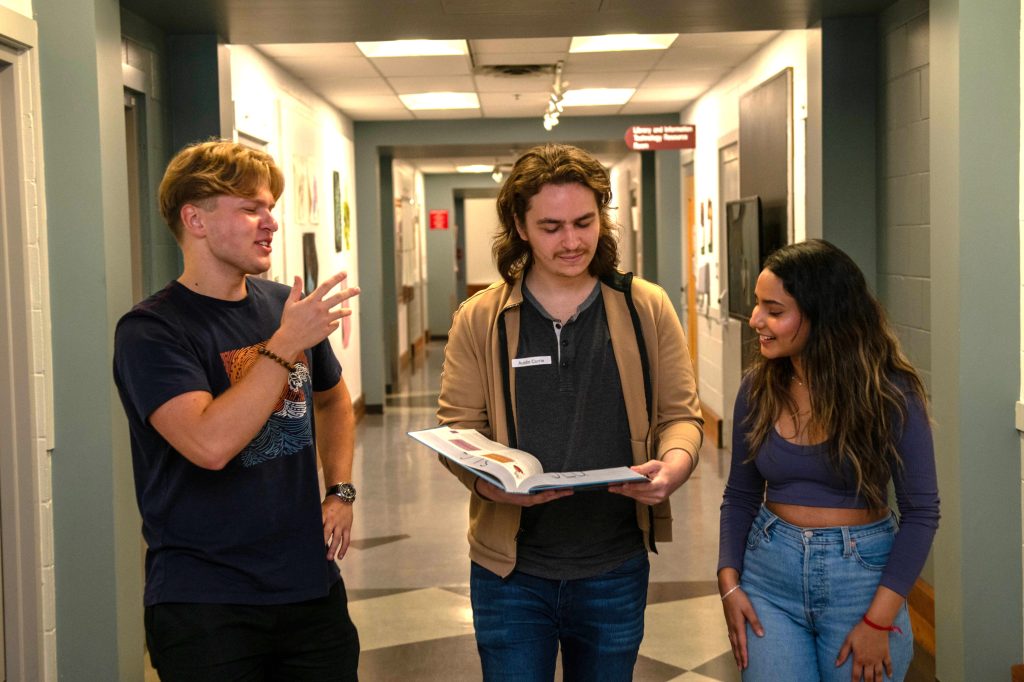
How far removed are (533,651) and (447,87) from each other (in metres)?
7.37

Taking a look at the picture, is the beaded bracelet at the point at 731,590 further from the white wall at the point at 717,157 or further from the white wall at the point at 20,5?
the white wall at the point at 717,157

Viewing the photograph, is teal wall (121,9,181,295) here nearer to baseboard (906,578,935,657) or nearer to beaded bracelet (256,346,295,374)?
beaded bracelet (256,346,295,374)

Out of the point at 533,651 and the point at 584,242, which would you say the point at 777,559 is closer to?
the point at 533,651

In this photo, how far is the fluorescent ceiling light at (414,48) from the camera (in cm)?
724

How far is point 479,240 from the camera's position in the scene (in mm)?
25641

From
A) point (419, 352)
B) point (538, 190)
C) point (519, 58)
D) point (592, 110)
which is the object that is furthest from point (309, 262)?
point (419, 352)

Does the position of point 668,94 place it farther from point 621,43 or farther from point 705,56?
point 621,43

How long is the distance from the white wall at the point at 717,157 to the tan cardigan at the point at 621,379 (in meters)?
4.49

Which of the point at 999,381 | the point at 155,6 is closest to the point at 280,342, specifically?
the point at 999,381

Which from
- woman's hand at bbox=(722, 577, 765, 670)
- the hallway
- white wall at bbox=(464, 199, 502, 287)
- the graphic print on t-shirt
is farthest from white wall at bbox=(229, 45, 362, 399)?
white wall at bbox=(464, 199, 502, 287)

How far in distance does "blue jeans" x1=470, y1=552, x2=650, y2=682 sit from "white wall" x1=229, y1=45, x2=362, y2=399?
15.4 ft

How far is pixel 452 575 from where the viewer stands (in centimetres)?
560

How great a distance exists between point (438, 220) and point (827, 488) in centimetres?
1954

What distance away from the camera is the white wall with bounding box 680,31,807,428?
6609 millimetres
